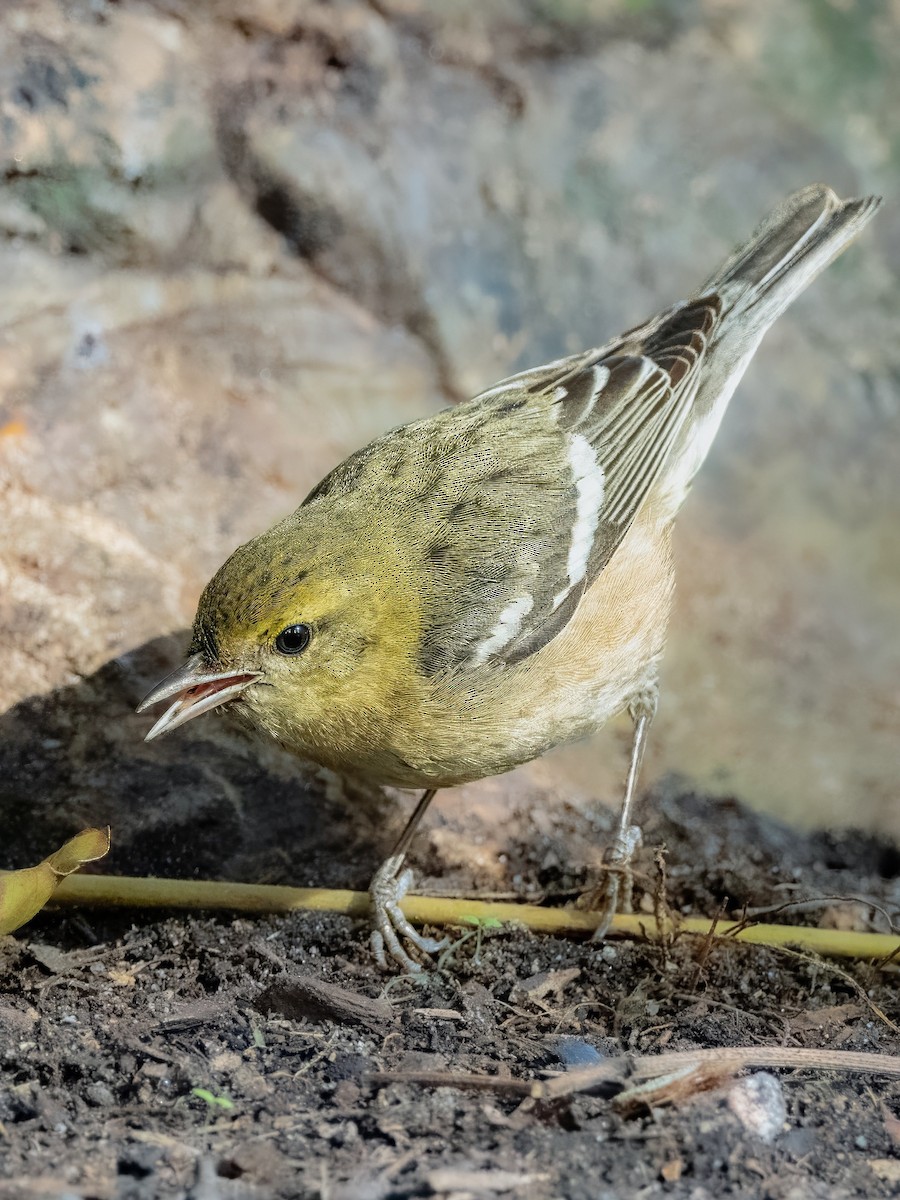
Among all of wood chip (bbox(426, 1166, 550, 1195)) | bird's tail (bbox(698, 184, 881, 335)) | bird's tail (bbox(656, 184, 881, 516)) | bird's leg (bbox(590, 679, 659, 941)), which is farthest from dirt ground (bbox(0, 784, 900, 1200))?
bird's tail (bbox(698, 184, 881, 335))

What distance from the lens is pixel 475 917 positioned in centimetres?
→ 404

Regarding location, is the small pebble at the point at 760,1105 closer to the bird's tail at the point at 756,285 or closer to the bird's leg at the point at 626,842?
the bird's leg at the point at 626,842

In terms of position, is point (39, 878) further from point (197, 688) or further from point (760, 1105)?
point (760, 1105)

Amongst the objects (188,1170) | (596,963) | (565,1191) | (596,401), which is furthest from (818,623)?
(188,1170)

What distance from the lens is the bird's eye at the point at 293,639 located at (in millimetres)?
3605

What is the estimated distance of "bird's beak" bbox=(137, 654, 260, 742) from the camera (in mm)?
3586

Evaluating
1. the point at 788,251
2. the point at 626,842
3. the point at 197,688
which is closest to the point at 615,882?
the point at 626,842

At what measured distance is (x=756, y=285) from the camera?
5.13 metres

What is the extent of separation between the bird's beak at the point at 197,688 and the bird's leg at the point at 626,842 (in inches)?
59.0

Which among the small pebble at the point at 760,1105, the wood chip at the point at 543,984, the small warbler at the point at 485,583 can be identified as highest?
the small warbler at the point at 485,583

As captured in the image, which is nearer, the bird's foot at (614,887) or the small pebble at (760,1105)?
the small pebble at (760,1105)

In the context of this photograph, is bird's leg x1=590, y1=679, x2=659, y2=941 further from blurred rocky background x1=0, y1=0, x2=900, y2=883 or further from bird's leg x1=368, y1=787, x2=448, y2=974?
bird's leg x1=368, y1=787, x2=448, y2=974

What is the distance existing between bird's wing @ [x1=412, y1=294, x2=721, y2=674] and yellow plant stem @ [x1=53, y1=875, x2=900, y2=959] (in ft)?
3.02

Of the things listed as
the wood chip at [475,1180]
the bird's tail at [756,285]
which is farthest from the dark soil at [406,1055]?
the bird's tail at [756,285]
